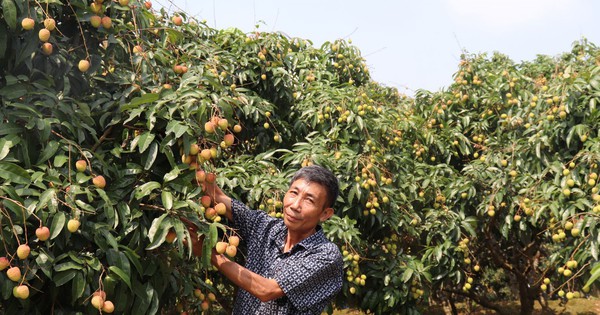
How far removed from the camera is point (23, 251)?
1756mm

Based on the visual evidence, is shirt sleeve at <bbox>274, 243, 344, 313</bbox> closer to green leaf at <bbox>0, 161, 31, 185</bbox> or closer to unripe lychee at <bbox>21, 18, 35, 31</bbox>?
green leaf at <bbox>0, 161, 31, 185</bbox>

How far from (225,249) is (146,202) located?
32cm

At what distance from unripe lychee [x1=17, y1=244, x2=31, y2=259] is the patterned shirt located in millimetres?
Answer: 695

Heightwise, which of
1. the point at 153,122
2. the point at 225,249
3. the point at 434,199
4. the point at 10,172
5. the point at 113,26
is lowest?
the point at 434,199

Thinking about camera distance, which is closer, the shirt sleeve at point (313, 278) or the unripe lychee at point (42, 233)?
the unripe lychee at point (42, 233)

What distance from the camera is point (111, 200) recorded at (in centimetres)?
204

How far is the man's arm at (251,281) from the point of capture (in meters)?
1.96

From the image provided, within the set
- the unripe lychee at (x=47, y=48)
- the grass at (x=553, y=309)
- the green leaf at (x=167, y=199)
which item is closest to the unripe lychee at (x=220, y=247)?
the green leaf at (x=167, y=199)

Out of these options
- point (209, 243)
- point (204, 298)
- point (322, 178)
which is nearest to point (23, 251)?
point (209, 243)

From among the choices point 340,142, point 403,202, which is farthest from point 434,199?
point 340,142

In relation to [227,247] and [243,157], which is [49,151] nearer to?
[227,247]

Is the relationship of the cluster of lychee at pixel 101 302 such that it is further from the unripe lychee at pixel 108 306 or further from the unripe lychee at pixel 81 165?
the unripe lychee at pixel 81 165

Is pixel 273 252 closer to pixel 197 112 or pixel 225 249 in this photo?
pixel 225 249

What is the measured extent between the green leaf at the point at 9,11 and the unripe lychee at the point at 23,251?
0.62m
